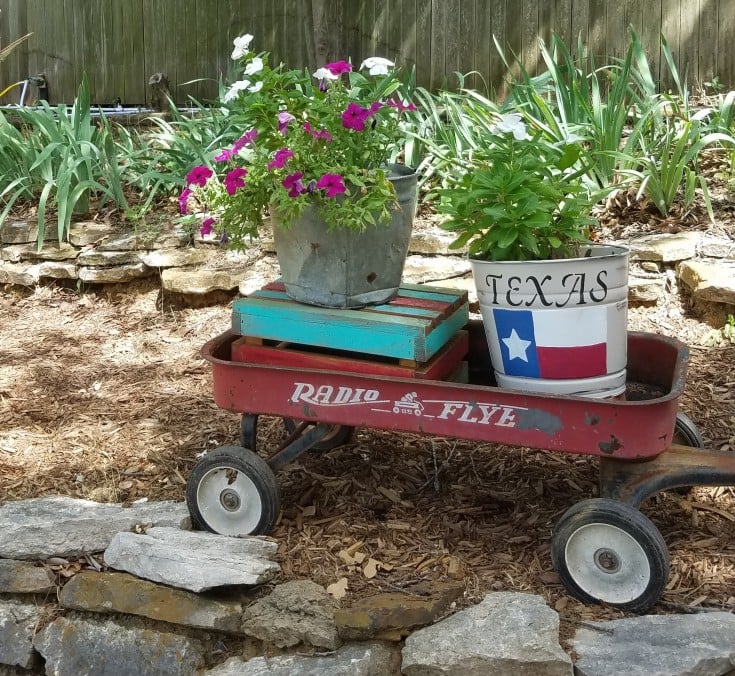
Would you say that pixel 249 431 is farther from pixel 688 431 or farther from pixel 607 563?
pixel 688 431

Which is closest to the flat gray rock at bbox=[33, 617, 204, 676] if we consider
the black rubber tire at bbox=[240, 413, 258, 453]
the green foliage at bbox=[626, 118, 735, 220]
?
the black rubber tire at bbox=[240, 413, 258, 453]

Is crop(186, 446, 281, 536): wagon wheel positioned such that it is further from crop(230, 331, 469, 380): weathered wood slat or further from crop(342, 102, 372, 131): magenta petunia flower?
crop(342, 102, 372, 131): magenta petunia flower

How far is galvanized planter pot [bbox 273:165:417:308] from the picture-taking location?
2732mm

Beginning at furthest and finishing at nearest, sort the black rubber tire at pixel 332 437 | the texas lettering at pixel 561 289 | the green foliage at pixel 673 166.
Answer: the green foliage at pixel 673 166 < the black rubber tire at pixel 332 437 < the texas lettering at pixel 561 289

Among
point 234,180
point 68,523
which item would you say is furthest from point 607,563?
point 68,523

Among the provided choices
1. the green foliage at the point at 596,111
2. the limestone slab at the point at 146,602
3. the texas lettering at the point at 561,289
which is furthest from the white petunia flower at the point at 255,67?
the green foliage at the point at 596,111

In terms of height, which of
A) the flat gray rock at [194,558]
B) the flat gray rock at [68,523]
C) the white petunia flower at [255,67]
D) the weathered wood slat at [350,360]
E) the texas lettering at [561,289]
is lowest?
the flat gray rock at [68,523]

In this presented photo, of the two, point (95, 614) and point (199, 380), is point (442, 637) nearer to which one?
point (95, 614)

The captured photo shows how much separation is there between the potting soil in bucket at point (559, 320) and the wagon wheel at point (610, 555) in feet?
1.13

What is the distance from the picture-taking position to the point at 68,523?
2.92m

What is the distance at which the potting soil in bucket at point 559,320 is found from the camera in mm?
2477

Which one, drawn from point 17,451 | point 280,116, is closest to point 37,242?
point 17,451

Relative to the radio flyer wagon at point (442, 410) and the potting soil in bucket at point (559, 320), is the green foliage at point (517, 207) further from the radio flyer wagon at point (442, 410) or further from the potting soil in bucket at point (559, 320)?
the radio flyer wagon at point (442, 410)

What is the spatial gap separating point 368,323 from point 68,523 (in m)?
1.10
